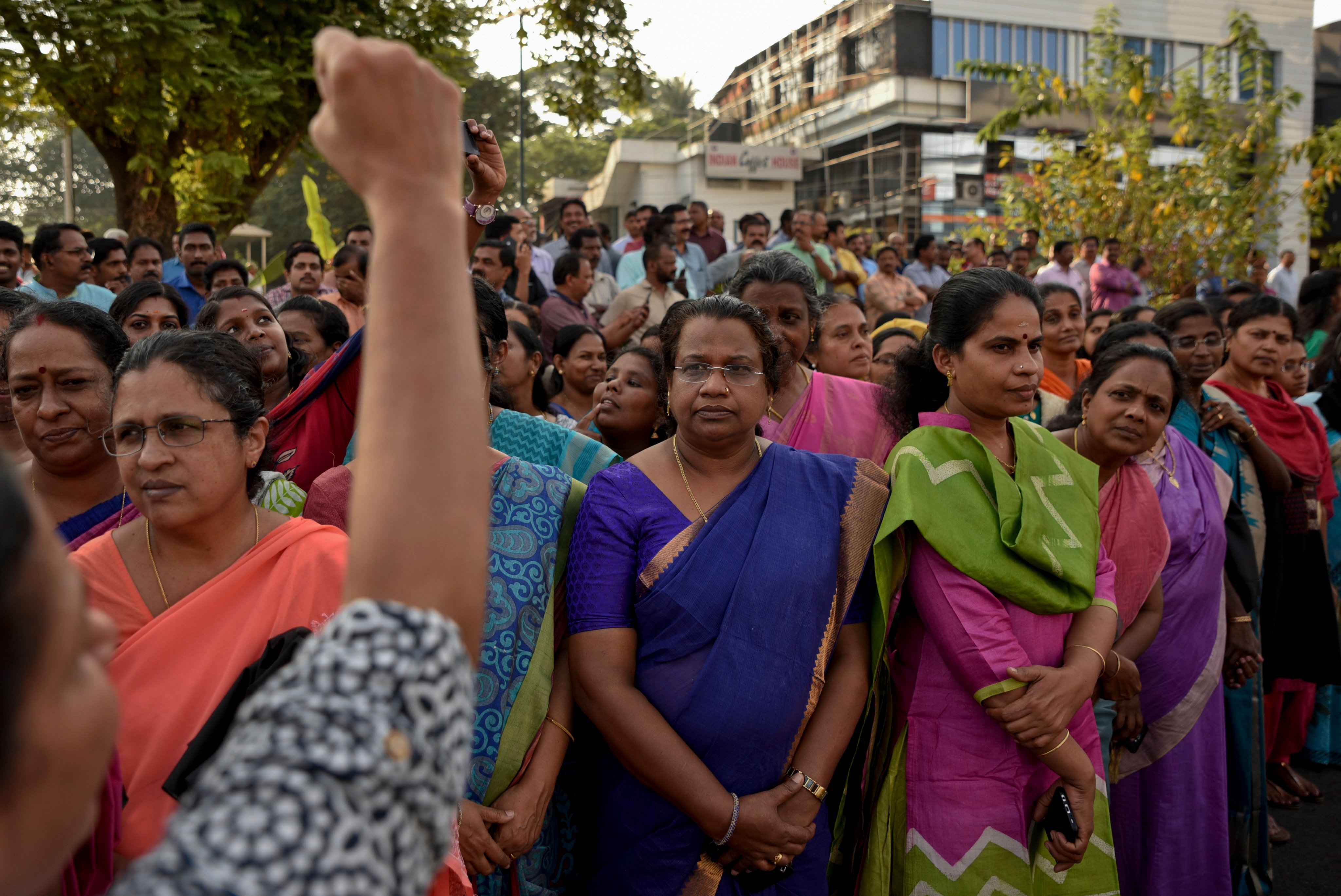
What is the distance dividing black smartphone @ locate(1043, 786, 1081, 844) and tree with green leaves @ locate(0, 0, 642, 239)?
26.6ft

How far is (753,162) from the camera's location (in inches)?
1128

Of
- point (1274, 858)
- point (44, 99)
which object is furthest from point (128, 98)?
point (1274, 858)

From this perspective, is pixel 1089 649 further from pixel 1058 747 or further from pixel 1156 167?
pixel 1156 167

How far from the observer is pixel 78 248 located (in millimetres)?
6137

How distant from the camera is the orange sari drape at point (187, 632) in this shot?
6.06 ft

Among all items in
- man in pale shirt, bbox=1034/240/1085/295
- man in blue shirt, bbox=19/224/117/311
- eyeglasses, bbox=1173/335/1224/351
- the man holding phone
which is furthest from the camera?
man in pale shirt, bbox=1034/240/1085/295

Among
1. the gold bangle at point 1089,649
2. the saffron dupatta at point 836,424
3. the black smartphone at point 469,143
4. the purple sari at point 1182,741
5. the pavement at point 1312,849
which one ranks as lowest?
the pavement at point 1312,849

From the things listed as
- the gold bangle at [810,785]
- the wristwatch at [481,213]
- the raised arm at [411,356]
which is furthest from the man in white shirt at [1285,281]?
the raised arm at [411,356]

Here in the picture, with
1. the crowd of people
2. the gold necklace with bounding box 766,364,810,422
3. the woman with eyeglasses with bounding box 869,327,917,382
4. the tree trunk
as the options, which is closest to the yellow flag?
the tree trunk

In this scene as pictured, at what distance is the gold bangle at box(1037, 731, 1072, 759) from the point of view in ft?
8.23

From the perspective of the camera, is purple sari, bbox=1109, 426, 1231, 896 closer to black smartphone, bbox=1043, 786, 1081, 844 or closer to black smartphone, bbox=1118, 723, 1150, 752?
black smartphone, bbox=1118, 723, 1150, 752

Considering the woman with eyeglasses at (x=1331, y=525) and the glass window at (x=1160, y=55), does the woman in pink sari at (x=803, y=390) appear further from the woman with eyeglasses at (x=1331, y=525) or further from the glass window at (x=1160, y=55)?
the glass window at (x=1160, y=55)

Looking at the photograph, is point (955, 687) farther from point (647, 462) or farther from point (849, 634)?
point (647, 462)

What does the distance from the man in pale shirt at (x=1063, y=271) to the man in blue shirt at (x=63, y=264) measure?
30.8 feet
